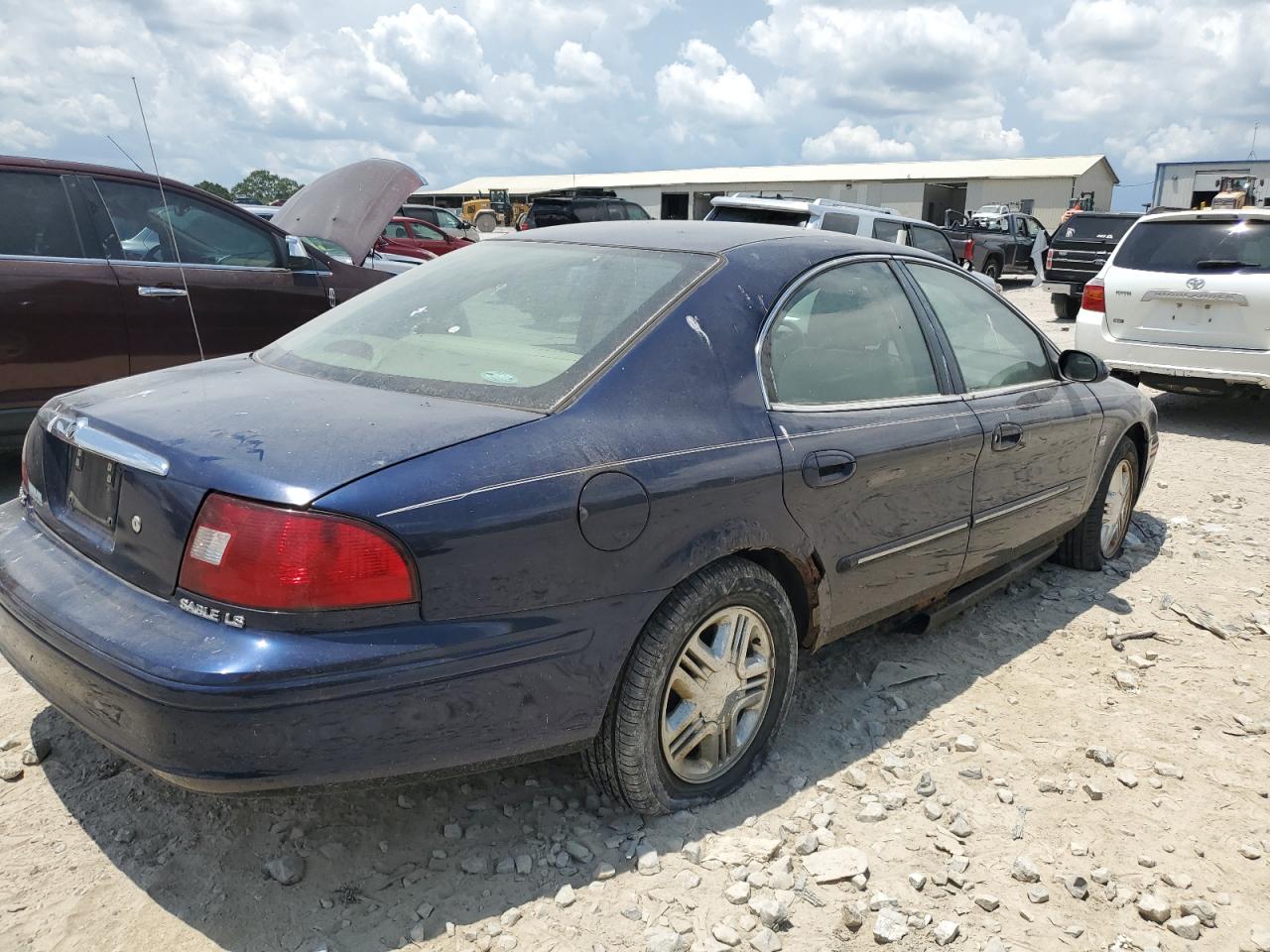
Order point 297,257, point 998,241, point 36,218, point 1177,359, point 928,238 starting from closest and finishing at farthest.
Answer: point 36,218 → point 297,257 → point 1177,359 → point 928,238 → point 998,241

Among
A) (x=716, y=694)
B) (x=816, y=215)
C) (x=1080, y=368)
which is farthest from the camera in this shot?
(x=816, y=215)

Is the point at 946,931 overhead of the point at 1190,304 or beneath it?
beneath

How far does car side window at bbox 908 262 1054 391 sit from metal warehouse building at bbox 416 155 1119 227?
121 feet

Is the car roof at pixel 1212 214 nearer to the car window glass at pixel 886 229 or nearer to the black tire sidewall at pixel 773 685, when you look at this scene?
the car window glass at pixel 886 229

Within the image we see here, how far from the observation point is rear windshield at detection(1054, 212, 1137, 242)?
15.2m

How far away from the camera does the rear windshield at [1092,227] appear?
15188 millimetres

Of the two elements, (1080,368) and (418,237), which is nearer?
(1080,368)

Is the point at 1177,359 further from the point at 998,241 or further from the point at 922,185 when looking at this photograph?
the point at 922,185

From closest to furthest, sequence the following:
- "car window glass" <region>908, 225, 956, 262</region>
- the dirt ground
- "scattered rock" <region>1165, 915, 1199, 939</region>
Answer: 1. the dirt ground
2. "scattered rock" <region>1165, 915, 1199, 939</region>
3. "car window glass" <region>908, 225, 956, 262</region>

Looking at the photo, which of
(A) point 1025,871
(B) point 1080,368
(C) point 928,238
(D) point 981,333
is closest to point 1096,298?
(C) point 928,238

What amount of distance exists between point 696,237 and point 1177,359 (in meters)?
5.90

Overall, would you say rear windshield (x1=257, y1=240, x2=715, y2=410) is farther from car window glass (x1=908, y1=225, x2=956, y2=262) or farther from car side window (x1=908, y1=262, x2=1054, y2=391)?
car window glass (x1=908, y1=225, x2=956, y2=262)

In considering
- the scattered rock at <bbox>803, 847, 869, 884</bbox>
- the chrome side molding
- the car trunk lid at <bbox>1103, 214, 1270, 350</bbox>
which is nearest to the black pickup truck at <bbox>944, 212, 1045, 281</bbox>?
the car trunk lid at <bbox>1103, 214, 1270, 350</bbox>

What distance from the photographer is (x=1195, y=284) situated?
7391 millimetres
